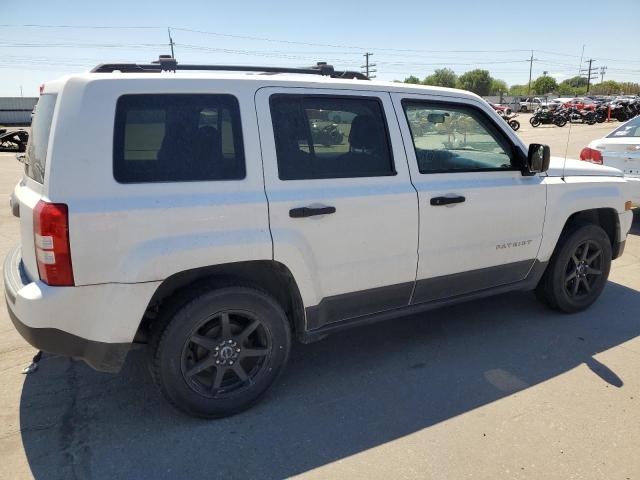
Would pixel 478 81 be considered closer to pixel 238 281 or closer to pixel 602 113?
pixel 602 113

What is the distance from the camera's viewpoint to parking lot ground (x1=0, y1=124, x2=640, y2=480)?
247 centimetres

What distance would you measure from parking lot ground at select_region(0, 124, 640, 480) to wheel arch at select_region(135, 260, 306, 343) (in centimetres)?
53

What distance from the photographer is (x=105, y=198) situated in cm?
236

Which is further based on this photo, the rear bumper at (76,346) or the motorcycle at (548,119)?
the motorcycle at (548,119)

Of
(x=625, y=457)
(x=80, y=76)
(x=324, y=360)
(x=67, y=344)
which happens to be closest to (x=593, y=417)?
(x=625, y=457)

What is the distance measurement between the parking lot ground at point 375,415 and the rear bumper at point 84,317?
1.70 feet

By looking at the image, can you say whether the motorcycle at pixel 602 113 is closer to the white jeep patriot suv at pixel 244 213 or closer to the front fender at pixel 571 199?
the front fender at pixel 571 199

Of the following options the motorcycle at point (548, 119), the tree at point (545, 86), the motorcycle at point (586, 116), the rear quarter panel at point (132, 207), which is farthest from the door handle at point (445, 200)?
the tree at point (545, 86)

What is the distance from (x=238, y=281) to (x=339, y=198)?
0.76 m

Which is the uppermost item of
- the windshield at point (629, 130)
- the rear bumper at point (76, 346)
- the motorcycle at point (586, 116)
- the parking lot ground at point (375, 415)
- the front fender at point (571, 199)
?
the motorcycle at point (586, 116)

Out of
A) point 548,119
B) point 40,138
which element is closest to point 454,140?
point 40,138

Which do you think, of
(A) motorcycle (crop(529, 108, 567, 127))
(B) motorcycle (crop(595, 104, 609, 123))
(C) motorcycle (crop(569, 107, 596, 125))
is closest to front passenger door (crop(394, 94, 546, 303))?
(A) motorcycle (crop(529, 108, 567, 127))

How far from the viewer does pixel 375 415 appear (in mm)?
2887

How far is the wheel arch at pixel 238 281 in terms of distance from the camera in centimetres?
266
